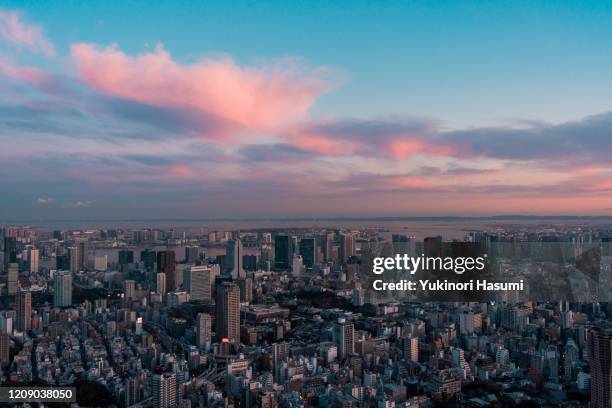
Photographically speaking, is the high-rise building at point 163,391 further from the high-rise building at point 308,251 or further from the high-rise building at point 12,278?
the high-rise building at point 308,251

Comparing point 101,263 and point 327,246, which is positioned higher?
point 327,246

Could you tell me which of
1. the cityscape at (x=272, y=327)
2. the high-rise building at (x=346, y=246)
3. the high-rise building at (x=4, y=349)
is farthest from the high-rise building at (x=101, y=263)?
the high-rise building at (x=346, y=246)

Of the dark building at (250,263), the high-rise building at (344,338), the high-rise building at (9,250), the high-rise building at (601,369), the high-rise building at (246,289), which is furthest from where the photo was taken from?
the dark building at (250,263)

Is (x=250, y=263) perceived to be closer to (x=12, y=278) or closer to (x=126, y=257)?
(x=126, y=257)

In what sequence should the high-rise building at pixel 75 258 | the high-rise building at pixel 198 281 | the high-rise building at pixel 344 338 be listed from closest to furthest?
the high-rise building at pixel 344 338
the high-rise building at pixel 75 258
the high-rise building at pixel 198 281

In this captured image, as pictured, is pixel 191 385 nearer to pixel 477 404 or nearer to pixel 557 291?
pixel 477 404

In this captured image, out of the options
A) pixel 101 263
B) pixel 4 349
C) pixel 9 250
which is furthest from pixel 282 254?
pixel 4 349
